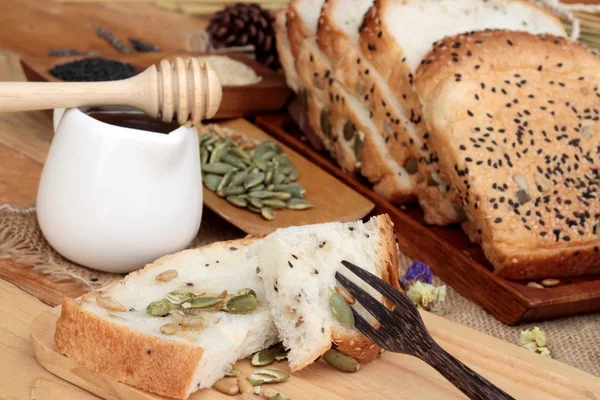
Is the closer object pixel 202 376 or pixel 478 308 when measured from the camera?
pixel 202 376

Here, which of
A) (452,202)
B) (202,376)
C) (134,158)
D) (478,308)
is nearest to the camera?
(202,376)

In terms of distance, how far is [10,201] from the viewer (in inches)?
105

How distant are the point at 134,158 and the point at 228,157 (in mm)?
787

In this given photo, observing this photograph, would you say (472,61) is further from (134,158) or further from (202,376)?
(202,376)

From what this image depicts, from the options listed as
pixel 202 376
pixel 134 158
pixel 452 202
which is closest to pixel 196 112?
pixel 134 158

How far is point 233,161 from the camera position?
2.97m

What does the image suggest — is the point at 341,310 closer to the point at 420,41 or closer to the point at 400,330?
the point at 400,330

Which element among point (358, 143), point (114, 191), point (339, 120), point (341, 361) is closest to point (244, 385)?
point (341, 361)

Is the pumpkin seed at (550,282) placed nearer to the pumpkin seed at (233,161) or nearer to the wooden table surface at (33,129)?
the pumpkin seed at (233,161)

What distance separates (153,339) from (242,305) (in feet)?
0.89

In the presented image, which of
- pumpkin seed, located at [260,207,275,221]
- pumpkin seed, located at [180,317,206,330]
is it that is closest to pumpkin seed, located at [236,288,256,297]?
pumpkin seed, located at [180,317,206,330]

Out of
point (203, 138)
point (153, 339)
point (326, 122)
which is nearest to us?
point (153, 339)

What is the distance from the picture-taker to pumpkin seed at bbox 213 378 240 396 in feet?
6.20

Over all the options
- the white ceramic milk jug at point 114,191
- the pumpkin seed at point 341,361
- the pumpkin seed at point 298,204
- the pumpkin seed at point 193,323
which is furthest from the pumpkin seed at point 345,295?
the pumpkin seed at point 298,204
